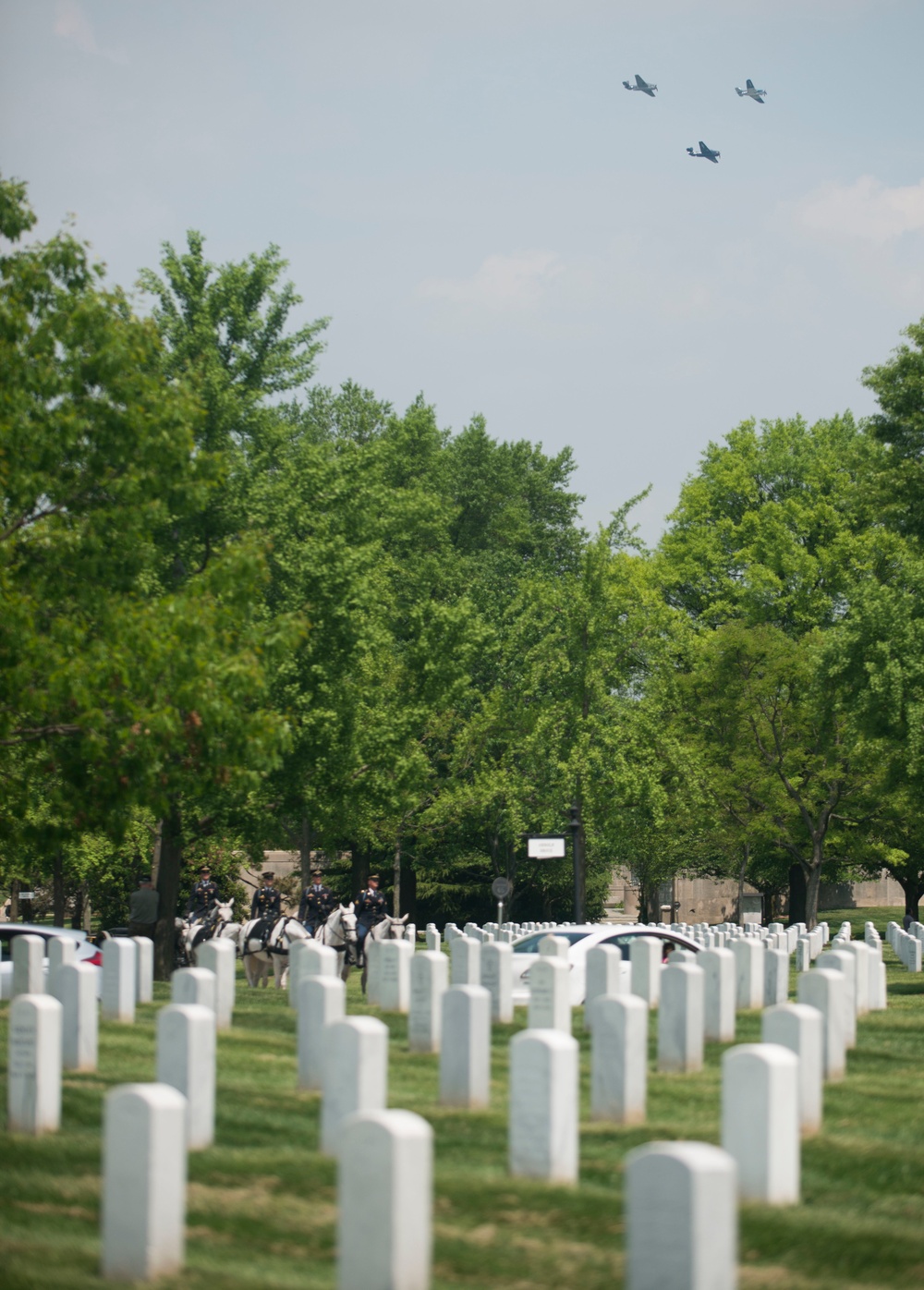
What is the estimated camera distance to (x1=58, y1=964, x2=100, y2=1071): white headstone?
35.9ft

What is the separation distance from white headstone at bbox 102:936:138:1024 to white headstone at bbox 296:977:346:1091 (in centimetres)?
479

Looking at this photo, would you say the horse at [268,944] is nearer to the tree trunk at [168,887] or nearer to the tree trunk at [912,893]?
the tree trunk at [168,887]

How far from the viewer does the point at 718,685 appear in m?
42.7

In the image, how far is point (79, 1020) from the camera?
11.0 m

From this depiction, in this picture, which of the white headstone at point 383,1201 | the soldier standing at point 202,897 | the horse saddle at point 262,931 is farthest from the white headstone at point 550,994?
the soldier standing at point 202,897

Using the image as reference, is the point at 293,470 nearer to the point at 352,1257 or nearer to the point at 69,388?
the point at 69,388

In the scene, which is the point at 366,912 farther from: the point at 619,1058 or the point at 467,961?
the point at 619,1058

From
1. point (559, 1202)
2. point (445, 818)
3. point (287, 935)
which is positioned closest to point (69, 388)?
point (287, 935)


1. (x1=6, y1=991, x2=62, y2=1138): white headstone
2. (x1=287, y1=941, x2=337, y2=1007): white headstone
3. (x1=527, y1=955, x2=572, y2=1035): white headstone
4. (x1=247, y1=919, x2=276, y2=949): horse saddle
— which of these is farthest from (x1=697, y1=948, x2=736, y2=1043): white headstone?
(x1=247, y1=919, x2=276, y2=949): horse saddle

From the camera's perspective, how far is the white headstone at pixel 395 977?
659 inches

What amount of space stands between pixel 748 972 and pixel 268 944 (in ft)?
25.4

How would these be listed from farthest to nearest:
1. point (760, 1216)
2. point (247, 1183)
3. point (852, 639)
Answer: point (852, 639) < point (247, 1183) < point (760, 1216)

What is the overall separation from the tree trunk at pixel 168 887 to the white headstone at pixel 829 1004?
1523 cm

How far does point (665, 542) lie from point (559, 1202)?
1787 inches
